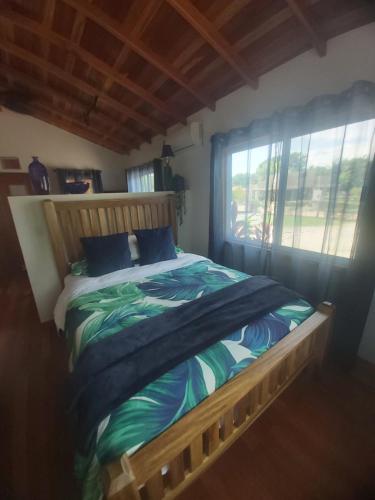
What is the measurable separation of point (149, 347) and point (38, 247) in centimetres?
182

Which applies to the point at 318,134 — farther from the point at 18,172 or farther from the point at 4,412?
the point at 18,172

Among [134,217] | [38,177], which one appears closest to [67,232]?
[38,177]

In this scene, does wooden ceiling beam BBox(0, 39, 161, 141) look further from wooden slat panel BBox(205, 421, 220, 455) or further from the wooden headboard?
wooden slat panel BBox(205, 421, 220, 455)

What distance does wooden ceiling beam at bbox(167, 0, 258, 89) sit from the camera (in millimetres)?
1271

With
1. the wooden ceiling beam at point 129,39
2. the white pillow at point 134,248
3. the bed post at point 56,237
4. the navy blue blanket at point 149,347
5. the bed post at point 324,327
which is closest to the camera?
the navy blue blanket at point 149,347

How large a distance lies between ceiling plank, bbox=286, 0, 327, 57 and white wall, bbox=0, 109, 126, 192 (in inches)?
157

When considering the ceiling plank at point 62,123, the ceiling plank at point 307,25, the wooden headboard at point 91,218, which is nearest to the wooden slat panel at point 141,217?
the wooden headboard at point 91,218

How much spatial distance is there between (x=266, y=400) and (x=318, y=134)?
1831mm

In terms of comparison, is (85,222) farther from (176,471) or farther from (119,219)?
(176,471)

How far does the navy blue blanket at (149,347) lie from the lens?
2.49ft

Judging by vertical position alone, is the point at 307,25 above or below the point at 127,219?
above

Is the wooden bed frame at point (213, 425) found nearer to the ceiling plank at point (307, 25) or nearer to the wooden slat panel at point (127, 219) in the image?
the ceiling plank at point (307, 25)

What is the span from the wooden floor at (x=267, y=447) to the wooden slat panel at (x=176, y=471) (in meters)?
0.32

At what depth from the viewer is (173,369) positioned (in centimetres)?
86
